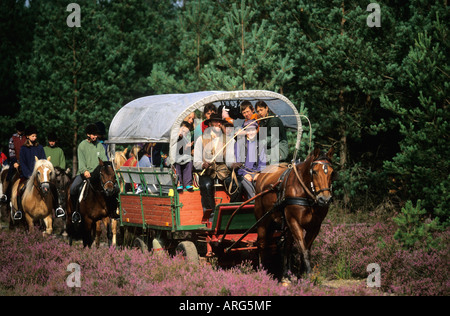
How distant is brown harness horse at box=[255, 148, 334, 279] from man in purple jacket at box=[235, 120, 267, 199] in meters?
0.21

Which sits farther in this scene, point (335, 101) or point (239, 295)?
point (335, 101)

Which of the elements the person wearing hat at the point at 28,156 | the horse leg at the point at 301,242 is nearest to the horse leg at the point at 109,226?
the person wearing hat at the point at 28,156

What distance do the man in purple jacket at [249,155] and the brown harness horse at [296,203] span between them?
0.21 meters

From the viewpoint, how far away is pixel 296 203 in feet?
33.8

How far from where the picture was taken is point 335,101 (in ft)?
63.6

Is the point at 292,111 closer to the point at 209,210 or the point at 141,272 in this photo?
the point at 209,210

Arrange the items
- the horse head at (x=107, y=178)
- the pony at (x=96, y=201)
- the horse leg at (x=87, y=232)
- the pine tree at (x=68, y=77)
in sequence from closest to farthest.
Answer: the horse head at (x=107, y=178), the pony at (x=96, y=201), the horse leg at (x=87, y=232), the pine tree at (x=68, y=77)

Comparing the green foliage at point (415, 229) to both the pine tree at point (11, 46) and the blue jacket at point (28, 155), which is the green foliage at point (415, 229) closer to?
the blue jacket at point (28, 155)

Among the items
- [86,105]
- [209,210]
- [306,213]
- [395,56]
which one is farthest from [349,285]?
→ [86,105]

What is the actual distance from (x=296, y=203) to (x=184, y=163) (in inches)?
87.5

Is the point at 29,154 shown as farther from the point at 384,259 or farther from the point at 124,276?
the point at 384,259

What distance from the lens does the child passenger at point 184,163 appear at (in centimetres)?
1149

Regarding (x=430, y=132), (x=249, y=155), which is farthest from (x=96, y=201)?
(x=430, y=132)
